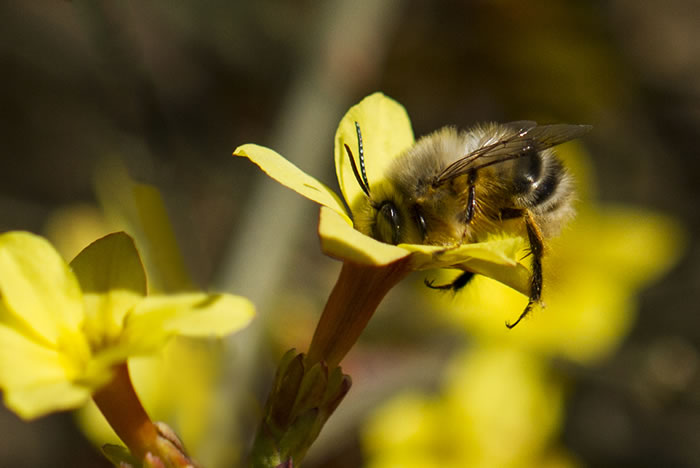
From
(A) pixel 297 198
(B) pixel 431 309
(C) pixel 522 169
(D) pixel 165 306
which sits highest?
(C) pixel 522 169

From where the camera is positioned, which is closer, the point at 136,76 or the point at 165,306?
the point at 165,306

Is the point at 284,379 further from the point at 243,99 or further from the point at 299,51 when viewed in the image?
the point at 243,99

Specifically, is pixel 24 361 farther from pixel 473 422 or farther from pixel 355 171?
pixel 473 422

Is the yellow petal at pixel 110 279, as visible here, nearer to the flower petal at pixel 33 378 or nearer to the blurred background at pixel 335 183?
the flower petal at pixel 33 378

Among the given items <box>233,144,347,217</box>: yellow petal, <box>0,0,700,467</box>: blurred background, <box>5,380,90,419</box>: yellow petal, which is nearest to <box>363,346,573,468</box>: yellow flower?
<box>0,0,700,467</box>: blurred background

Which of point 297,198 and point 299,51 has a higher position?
point 299,51

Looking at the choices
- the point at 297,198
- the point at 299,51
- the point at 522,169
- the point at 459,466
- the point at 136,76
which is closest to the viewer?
the point at 522,169

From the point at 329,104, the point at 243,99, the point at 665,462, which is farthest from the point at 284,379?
the point at 243,99
